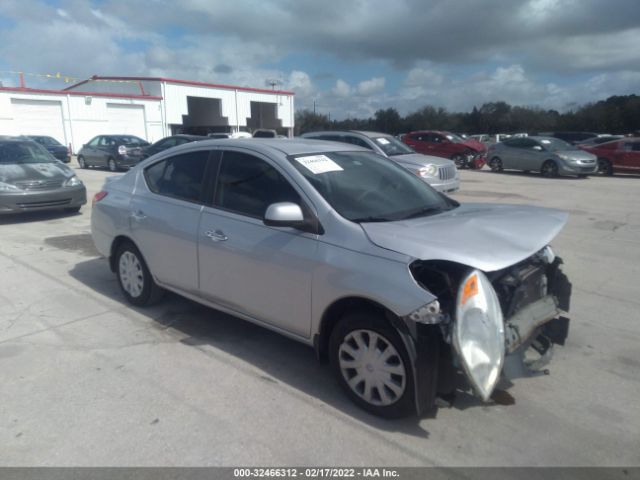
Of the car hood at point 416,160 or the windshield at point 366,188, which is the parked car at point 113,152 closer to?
the car hood at point 416,160

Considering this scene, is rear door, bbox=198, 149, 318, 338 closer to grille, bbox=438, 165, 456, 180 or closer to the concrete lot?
the concrete lot

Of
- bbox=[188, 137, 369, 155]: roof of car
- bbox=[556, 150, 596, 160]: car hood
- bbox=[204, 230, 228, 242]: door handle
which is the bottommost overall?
bbox=[556, 150, 596, 160]: car hood

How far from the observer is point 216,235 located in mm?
4062

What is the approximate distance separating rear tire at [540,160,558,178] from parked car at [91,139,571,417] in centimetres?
1619

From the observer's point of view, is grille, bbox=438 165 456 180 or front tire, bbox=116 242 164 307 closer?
front tire, bbox=116 242 164 307

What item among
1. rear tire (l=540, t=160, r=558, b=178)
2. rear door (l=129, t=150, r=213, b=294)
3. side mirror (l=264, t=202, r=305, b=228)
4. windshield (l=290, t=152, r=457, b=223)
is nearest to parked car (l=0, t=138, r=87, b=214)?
rear door (l=129, t=150, r=213, b=294)

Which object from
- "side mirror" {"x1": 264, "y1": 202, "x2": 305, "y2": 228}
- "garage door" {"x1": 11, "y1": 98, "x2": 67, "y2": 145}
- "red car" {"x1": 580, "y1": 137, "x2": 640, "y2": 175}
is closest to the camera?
"side mirror" {"x1": 264, "y1": 202, "x2": 305, "y2": 228}

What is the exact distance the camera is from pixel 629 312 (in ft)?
16.8

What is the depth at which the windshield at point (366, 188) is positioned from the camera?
3631 mm

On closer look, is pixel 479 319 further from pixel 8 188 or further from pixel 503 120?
pixel 503 120

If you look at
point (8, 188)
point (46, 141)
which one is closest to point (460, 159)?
point (8, 188)

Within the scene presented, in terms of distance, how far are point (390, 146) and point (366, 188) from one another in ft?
29.7

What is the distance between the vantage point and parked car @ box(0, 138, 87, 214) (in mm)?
9367

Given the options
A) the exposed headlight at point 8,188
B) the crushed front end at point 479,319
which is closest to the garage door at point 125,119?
the exposed headlight at point 8,188
